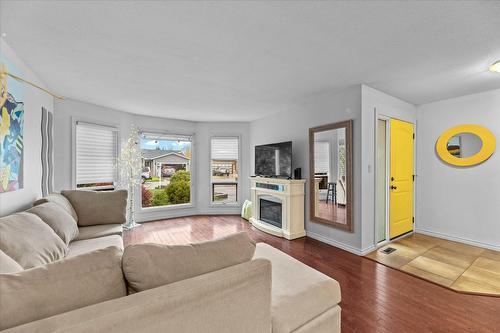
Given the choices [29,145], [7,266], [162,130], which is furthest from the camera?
[162,130]

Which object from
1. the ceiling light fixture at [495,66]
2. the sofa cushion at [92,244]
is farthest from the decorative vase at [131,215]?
the ceiling light fixture at [495,66]

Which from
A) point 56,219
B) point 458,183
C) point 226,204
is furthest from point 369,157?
point 56,219

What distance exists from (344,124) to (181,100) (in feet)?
9.03

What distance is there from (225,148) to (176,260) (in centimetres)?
490

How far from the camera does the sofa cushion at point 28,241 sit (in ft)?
4.59

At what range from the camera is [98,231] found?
8.52 ft

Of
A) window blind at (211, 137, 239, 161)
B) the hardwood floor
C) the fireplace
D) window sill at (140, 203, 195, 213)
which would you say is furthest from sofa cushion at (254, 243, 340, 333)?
window blind at (211, 137, 239, 161)

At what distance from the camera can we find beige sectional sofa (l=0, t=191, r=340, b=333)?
74cm

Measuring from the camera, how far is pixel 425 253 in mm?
3137

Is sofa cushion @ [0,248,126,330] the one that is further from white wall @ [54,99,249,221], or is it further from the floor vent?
white wall @ [54,99,249,221]

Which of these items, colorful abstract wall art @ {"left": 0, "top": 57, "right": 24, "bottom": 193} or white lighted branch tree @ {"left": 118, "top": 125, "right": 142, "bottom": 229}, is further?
white lighted branch tree @ {"left": 118, "top": 125, "right": 142, "bottom": 229}

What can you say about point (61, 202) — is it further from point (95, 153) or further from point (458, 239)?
point (458, 239)

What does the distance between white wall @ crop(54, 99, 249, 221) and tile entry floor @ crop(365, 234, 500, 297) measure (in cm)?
351

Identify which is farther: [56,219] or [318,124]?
[318,124]
